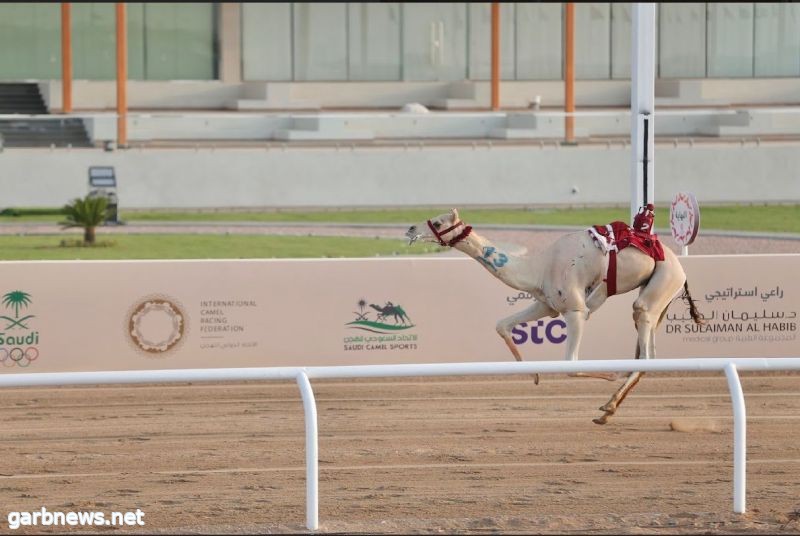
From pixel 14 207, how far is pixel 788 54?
2133cm

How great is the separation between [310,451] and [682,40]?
39.3 m

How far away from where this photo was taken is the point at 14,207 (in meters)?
31.4

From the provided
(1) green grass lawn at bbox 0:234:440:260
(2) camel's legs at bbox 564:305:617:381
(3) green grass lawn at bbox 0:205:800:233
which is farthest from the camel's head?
(3) green grass lawn at bbox 0:205:800:233

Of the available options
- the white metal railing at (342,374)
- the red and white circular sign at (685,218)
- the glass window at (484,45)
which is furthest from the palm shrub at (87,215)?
the glass window at (484,45)

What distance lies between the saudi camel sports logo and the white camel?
2763 millimetres

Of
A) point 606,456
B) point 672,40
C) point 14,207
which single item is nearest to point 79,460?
point 606,456

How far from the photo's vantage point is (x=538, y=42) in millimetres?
47406

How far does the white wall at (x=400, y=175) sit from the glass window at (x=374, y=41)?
11391 mm

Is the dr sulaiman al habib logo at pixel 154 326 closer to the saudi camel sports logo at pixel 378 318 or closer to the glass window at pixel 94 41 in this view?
the saudi camel sports logo at pixel 378 318

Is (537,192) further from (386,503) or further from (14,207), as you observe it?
(386,503)

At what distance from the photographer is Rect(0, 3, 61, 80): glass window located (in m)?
43.7

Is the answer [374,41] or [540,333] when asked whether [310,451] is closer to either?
[540,333]

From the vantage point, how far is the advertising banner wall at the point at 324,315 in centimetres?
1585

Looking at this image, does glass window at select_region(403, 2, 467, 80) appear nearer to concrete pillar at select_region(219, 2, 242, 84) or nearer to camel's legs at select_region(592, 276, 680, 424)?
concrete pillar at select_region(219, 2, 242, 84)
